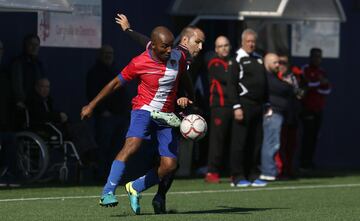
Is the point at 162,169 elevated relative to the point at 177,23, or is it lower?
lower

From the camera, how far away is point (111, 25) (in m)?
20.3

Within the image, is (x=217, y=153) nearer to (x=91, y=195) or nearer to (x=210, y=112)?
(x=210, y=112)

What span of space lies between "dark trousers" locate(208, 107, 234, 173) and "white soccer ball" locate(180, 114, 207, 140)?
19.3 ft

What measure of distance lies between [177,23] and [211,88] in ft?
9.32

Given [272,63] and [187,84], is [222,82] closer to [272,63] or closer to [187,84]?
[272,63]

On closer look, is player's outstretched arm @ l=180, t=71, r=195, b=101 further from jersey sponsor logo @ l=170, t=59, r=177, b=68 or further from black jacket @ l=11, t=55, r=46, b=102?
black jacket @ l=11, t=55, r=46, b=102

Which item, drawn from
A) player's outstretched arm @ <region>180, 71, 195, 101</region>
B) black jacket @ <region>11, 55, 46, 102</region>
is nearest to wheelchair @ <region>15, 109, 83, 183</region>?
black jacket @ <region>11, 55, 46, 102</region>

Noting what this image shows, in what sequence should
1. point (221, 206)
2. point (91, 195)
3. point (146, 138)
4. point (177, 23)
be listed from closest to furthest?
point (146, 138), point (221, 206), point (91, 195), point (177, 23)

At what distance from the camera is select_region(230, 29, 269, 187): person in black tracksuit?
59.8 feet

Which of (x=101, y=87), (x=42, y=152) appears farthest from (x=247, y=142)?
(x=42, y=152)

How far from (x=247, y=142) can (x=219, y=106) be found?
2.46ft

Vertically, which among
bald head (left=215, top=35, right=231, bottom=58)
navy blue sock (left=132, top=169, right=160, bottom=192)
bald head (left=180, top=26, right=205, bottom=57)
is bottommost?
navy blue sock (left=132, top=169, right=160, bottom=192)

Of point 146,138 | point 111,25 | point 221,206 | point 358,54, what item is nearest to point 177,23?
point 111,25

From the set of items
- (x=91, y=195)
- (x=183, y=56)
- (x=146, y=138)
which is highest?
(x=183, y=56)
